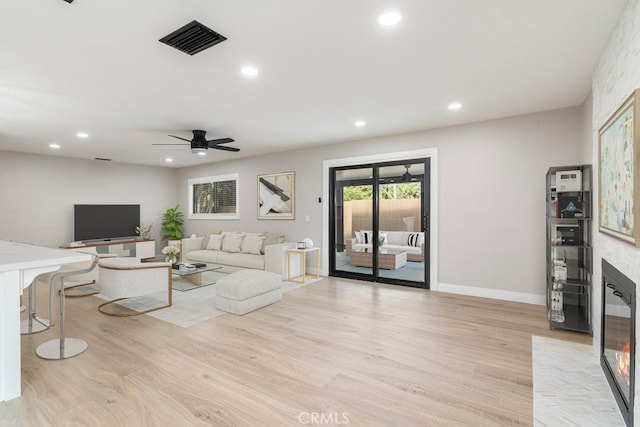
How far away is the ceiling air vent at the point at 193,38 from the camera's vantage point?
2.23 m

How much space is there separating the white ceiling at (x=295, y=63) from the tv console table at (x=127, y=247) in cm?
322

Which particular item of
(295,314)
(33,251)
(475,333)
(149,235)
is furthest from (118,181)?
(475,333)

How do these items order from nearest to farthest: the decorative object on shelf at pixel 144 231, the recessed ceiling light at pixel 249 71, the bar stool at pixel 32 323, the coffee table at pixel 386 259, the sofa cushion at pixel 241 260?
the recessed ceiling light at pixel 249 71 < the bar stool at pixel 32 323 < the coffee table at pixel 386 259 < the sofa cushion at pixel 241 260 < the decorative object on shelf at pixel 144 231

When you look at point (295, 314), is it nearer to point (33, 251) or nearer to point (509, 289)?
point (33, 251)

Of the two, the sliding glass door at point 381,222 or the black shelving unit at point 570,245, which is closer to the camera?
the black shelving unit at point 570,245

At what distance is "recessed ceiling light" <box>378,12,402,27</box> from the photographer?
83.8 inches

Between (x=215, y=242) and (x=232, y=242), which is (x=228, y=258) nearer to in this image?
(x=232, y=242)

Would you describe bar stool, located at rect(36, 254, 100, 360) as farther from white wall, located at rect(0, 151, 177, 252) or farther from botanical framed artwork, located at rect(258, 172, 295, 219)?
white wall, located at rect(0, 151, 177, 252)

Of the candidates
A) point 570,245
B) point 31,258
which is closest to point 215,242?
point 31,258

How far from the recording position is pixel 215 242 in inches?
288

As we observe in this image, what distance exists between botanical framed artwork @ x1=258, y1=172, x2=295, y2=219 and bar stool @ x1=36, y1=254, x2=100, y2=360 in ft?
13.6

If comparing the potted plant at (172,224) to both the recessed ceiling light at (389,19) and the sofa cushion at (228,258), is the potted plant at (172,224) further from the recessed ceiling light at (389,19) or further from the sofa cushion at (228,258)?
the recessed ceiling light at (389,19)

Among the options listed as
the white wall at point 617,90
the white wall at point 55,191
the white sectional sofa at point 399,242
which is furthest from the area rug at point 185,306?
the white wall at point 55,191

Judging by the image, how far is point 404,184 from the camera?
5.44 metres
